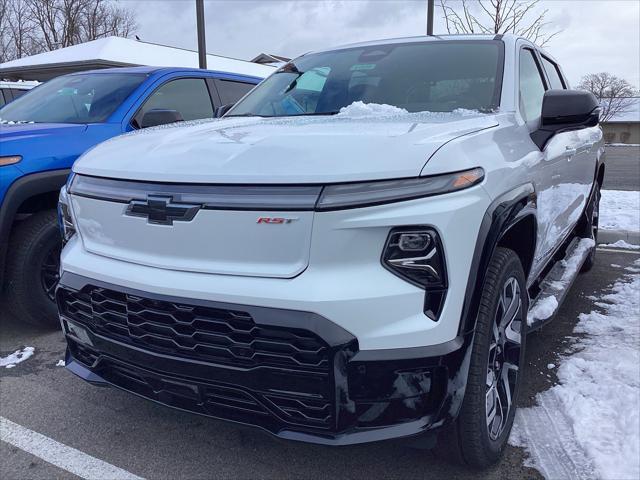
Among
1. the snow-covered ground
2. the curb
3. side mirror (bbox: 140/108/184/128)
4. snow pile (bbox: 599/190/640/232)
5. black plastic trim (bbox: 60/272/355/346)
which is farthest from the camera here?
snow pile (bbox: 599/190/640/232)

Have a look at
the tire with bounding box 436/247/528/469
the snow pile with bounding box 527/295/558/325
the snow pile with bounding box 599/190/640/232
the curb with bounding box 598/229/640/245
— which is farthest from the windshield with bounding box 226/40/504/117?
the snow pile with bounding box 599/190/640/232

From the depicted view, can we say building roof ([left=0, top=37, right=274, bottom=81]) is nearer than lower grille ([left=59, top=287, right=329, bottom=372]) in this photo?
No

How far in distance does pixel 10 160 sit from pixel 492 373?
3.03m

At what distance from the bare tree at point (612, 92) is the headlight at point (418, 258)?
216 ft

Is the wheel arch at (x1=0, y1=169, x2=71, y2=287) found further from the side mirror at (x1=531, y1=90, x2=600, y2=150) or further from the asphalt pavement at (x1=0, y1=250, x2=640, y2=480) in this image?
the side mirror at (x1=531, y1=90, x2=600, y2=150)

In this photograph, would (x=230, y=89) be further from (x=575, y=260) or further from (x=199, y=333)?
(x=199, y=333)

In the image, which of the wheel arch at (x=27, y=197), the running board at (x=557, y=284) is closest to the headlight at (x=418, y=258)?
the running board at (x=557, y=284)

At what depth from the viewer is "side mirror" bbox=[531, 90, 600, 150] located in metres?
2.81

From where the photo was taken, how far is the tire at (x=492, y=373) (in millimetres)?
2037

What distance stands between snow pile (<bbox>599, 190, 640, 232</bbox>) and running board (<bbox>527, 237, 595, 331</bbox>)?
7.78 feet

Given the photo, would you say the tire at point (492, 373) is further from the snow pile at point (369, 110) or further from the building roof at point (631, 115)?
the building roof at point (631, 115)

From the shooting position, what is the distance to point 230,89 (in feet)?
18.7

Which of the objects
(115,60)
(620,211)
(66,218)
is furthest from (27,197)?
(115,60)

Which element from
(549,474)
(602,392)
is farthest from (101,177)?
(602,392)
